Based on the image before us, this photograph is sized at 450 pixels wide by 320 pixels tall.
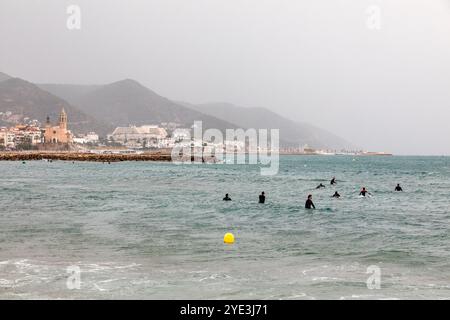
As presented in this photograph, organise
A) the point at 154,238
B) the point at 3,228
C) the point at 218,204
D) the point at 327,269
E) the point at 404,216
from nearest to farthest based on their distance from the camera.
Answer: the point at 327,269 < the point at 154,238 < the point at 3,228 < the point at 404,216 < the point at 218,204

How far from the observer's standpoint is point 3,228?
25.3 meters

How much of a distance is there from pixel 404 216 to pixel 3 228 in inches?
1006

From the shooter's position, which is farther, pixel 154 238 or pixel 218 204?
pixel 218 204

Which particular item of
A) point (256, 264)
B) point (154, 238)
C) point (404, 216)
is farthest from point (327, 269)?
point (404, 216)

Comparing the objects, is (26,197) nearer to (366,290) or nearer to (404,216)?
(404,216)

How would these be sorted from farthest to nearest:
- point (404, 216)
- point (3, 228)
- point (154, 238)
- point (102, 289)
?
point (404, 216) → point (3, 228) → point (154, 238) → point (102, 289)

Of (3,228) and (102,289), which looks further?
(3,228)

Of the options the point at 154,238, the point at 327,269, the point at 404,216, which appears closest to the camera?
the point at 327,269
